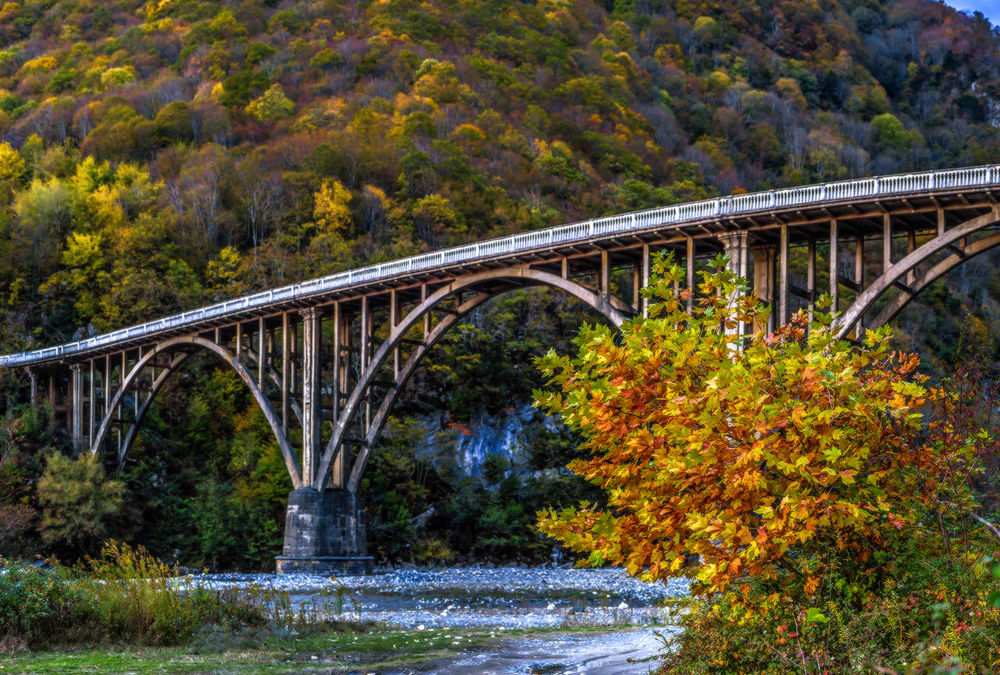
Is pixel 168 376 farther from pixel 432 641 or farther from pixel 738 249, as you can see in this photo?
pixel 432 641

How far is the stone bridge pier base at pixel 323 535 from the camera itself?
47594mm

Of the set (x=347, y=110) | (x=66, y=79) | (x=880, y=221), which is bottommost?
(x=880, y=221)

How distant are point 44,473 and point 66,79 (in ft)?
235

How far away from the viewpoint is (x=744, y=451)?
33.0 feet

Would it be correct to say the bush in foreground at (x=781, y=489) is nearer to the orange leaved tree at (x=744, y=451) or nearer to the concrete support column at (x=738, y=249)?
the orange leaved tree at (x=744, y=451)

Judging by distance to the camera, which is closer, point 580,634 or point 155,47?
point 580,634

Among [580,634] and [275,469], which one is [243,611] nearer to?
[580,634]

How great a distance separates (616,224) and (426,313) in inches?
415

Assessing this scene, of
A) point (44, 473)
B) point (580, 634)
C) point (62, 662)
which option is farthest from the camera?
point (44, 473)

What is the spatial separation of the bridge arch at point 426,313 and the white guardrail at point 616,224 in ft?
3.46

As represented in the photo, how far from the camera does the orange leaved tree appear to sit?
9.97m

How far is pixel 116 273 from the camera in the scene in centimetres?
7444

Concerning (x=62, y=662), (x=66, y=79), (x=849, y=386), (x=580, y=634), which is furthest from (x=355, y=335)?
(x=66, y=79)

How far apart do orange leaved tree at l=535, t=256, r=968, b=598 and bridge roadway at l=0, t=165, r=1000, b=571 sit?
11.7 meters
